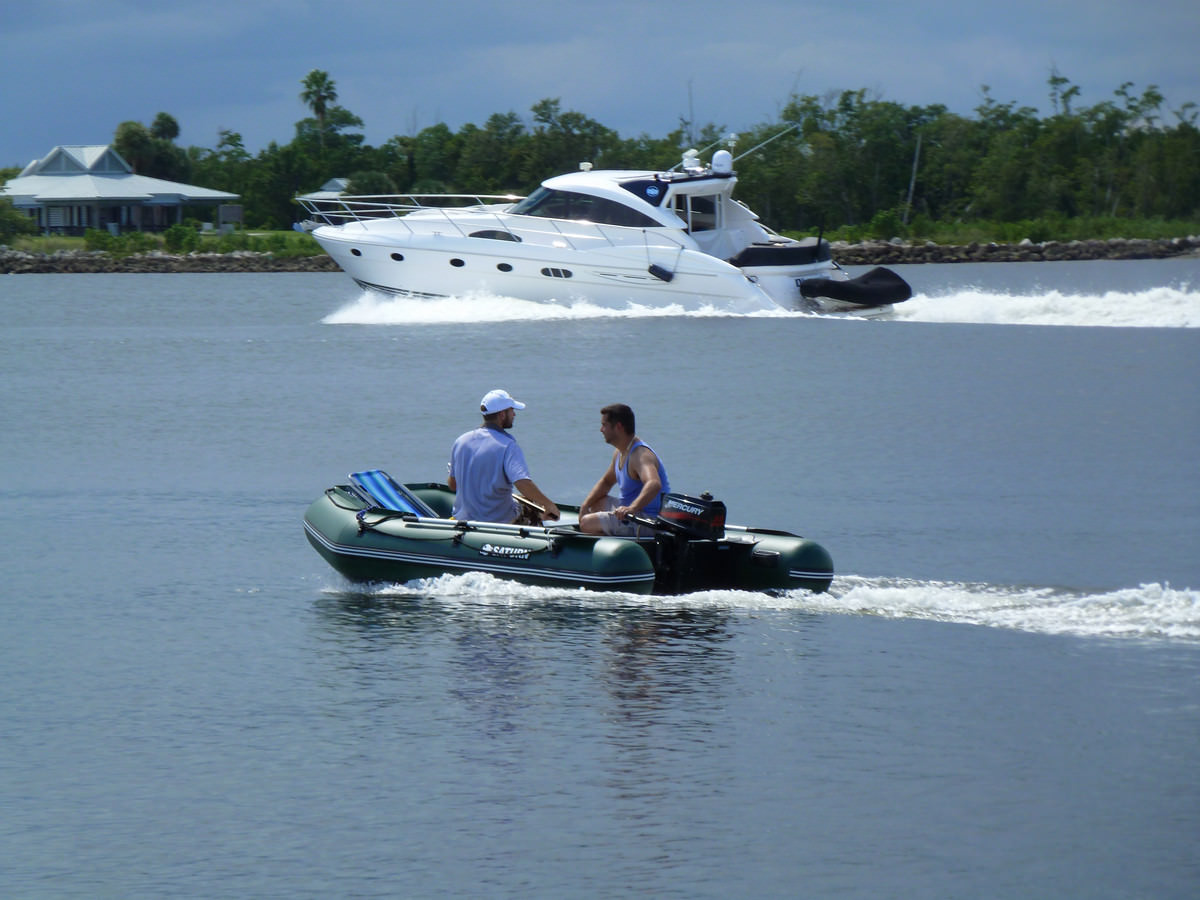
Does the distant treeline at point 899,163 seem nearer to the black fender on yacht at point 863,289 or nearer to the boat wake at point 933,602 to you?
the black fender on yacht at point 863,289

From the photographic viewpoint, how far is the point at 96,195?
7650cm

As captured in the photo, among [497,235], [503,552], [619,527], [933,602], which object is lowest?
[933,602]

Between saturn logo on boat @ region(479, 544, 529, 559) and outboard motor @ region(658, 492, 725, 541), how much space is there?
3.20ft

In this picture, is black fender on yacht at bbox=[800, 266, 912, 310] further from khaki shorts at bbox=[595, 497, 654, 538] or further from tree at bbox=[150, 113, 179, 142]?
tree at bbox=[150, 113, 179, 142]

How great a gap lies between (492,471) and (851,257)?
5110 cm

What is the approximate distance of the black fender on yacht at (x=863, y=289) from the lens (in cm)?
3059

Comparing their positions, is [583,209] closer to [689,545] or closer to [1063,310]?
[1063,310]

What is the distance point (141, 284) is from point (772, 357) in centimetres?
3258

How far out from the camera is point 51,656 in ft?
34.6

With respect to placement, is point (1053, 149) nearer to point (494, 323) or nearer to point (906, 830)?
point (494, 323)

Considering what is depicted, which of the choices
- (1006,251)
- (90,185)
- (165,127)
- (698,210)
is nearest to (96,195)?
(90,185)

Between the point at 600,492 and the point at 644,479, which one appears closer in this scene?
the point at 644,479

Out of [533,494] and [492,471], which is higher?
[492,471]

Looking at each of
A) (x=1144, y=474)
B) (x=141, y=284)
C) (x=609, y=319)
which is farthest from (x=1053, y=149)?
(x=1144, y=474)
